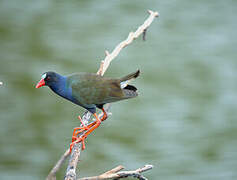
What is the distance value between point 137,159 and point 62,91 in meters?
1.91

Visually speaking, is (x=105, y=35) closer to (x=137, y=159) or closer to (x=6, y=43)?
(x=6, y=43)

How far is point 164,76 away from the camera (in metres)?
6.18

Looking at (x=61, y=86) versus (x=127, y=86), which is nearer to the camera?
(x=61, y=86)

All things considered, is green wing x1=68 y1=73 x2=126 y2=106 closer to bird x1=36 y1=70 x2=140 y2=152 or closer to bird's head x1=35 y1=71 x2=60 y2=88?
bird x1=36 y1=70 x2=140 y2=152

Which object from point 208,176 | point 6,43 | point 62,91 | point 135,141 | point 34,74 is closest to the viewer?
point 62,91

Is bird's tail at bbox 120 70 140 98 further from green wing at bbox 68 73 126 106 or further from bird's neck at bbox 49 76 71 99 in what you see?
bird's neck at bbox 49 76 71 99

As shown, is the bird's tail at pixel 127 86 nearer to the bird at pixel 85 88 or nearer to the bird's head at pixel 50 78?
the bird at pixel 85 88

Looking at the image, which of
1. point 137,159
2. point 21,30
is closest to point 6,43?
point 21,30

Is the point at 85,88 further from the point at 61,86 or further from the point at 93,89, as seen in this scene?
the point at 61,86

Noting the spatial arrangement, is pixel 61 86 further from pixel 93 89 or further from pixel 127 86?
pixel 127 86

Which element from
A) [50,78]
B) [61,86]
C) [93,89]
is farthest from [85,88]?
[50,78]

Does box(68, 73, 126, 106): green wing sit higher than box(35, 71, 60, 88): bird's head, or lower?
lower

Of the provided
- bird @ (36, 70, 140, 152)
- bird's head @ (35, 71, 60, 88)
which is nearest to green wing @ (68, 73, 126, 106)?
bird @ (36, 70, 140, 152)

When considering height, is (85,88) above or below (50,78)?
below
